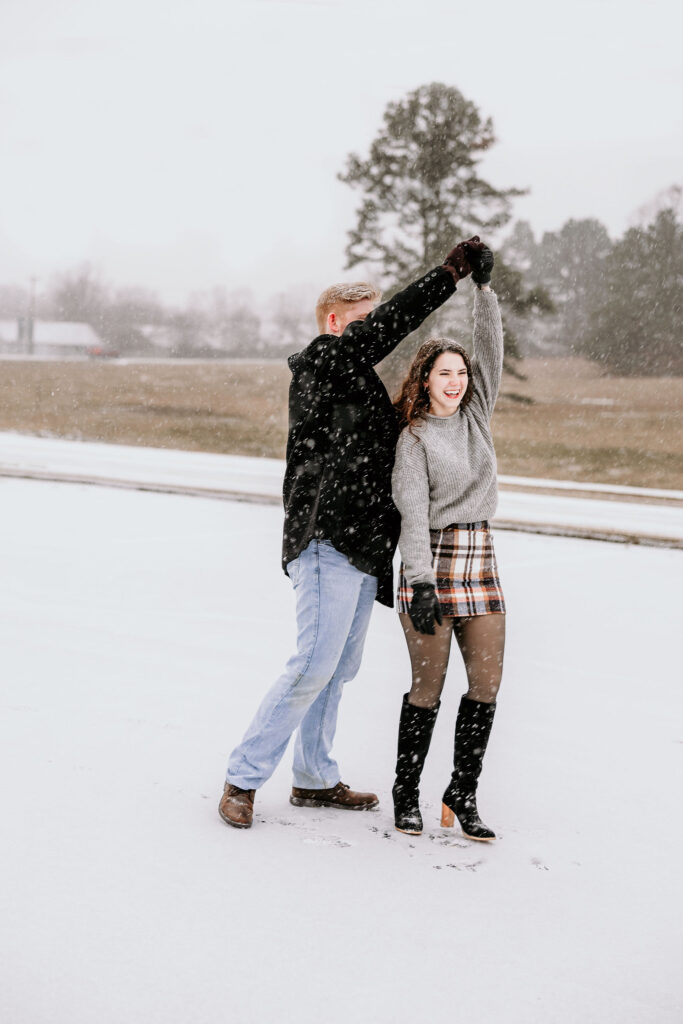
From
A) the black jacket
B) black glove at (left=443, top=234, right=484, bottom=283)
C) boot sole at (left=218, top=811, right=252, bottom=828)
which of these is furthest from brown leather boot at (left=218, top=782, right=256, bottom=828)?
black glove at (left=443, top=234, right=484, bottom=283)

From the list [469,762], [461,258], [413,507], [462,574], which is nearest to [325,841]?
[469,762]

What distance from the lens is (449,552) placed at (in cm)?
347

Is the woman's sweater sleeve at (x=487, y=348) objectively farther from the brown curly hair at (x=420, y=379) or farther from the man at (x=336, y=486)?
the man at (x=336, y=486)

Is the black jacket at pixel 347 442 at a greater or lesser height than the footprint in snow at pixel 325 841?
greater

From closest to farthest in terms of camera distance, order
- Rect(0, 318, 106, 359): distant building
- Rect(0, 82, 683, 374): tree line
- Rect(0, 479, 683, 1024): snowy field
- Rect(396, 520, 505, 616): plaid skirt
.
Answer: Rect(0, 479, 683, 1024): snowy field < Rect(396, 520, 505, 616): plaid skirt < Rect(0, 82, 683, 374): tree line < Rect(0, 318, 106, 359): distant building

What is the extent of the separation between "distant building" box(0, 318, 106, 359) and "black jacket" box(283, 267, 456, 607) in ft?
91.4

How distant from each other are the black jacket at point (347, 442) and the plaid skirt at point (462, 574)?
0.47 feet

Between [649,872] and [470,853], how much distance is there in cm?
50

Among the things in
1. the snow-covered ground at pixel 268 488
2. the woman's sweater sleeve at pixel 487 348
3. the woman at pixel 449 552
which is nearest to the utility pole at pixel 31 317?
the snow-covered ground at pixel 268 488

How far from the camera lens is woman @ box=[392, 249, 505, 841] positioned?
134 inches

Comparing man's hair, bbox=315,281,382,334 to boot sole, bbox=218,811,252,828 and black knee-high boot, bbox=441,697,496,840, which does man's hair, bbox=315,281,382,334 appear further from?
boot sole, bbox=218,811,252,828

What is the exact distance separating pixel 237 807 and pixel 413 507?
103cm

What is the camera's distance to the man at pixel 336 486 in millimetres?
3381

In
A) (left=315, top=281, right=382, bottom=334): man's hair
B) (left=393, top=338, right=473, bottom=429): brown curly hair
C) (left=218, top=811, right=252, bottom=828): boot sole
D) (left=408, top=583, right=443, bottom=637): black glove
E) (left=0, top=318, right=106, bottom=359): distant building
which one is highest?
(left=0, top=318, right=106, bottom=359): distant building
